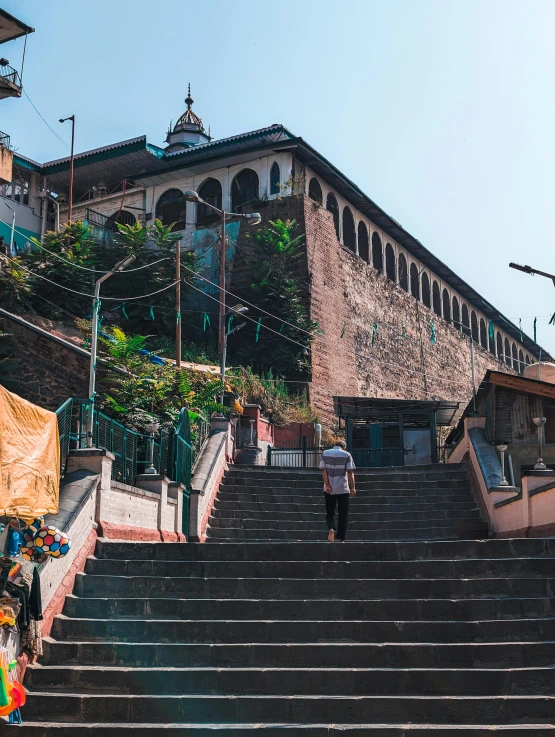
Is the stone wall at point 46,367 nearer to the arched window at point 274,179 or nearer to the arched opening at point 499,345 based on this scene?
the arched window at point 274,179

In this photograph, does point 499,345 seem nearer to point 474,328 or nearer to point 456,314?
point 474,328

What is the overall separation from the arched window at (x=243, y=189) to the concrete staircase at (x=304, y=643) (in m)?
27.4

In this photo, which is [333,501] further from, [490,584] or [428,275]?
[428,275]

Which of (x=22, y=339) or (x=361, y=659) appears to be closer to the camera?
(x=361, y=659)

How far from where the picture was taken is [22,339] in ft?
77.8

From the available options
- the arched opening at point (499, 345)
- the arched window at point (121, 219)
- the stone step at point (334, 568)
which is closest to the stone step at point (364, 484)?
the stone step at point (334, 568)

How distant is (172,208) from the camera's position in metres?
38.3

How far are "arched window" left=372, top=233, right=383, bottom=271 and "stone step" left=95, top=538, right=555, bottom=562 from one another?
3211cm

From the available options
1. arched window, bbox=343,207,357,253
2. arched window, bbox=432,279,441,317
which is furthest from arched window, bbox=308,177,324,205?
arched window, bbox=432,279,441,317

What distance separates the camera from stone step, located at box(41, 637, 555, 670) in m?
7.96

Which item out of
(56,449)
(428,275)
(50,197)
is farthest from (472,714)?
(428,275)

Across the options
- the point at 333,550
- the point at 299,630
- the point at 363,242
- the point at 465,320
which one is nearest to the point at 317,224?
the point at 363,242

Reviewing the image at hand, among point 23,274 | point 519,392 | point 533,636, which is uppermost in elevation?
point 23,274

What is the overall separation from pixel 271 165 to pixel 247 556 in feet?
90.0
